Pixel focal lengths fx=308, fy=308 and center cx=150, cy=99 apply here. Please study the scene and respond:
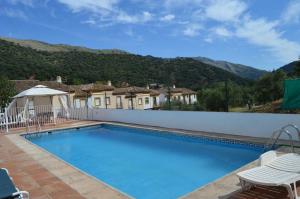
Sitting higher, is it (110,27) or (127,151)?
(110,27)

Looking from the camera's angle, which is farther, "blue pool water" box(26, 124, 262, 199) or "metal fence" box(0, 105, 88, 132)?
"metal fence" box(0, 105, 88, 132)

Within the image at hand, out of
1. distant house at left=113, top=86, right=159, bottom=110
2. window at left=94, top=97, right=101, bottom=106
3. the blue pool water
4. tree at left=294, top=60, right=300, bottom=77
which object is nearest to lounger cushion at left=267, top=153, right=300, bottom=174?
the blue pool water

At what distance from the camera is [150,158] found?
952 centimetres

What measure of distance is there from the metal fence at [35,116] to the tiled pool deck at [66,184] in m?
7.45

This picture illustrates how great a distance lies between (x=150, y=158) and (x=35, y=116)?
1035cm

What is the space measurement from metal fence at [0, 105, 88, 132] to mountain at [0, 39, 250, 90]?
2023 cm

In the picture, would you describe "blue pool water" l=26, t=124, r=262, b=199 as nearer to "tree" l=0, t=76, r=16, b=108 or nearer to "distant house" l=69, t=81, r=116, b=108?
"tree" l=0, t=76, r=16, b=108

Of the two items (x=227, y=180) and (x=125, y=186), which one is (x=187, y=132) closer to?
(x=125, y=186)

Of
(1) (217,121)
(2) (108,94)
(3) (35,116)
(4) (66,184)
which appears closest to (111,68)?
(2) (108,94)

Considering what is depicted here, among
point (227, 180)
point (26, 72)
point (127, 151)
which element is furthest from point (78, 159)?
point (26, 72)

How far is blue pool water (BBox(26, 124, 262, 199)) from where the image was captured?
7078mm

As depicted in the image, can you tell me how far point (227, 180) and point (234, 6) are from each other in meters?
10.4

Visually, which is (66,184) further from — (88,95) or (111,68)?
(111,68)

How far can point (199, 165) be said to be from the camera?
8336 millimetres
